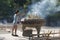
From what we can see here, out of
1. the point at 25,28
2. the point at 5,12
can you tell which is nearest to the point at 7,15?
the point at 5,12

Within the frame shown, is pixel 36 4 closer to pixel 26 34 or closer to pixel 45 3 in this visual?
pixel 45 3

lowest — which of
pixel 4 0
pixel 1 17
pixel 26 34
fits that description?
pixel 26 34

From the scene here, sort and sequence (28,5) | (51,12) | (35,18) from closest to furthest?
(35,18), (51,12), (28,5)

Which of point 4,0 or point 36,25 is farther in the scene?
point 4,0

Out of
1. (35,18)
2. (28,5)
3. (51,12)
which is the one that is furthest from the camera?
(28,5)

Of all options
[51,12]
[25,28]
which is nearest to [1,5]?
[51,12]

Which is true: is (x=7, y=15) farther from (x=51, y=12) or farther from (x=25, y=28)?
(x=25, y=28)

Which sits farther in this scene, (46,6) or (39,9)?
(46,6)

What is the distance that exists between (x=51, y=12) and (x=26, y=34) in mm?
9418

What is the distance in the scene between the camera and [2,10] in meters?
22.1

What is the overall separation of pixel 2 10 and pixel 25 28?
9593 millimetres

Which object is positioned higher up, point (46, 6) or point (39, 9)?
point (46, 6)

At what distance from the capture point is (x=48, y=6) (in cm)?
2197

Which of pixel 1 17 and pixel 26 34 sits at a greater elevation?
pixel 1 17
